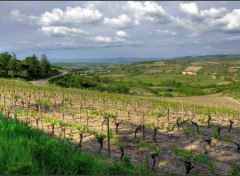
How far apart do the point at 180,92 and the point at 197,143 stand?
74.8 meters

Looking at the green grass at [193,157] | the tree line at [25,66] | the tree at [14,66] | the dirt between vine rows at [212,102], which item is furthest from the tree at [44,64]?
the green grass at [193,157]

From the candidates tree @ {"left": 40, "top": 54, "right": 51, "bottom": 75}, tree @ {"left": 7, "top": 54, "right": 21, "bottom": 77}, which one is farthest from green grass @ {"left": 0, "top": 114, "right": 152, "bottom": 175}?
tree @ {"left": 40, "top": 54, "right": 51, "bottom": 75}

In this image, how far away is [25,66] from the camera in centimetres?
7369

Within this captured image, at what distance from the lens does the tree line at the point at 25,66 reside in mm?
68938

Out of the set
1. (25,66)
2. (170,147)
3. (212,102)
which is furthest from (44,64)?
(170,147)

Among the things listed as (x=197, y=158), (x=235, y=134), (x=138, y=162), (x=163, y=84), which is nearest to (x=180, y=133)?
(x=235, y=134)

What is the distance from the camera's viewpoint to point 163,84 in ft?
360

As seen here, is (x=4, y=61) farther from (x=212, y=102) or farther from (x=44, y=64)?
(x=212, y=102)

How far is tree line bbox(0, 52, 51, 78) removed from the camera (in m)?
68.9

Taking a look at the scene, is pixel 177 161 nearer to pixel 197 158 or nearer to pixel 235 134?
pixel 197 158

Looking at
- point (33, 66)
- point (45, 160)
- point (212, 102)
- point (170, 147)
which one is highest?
point (33, 66)

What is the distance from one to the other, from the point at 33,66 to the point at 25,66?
7.98 ft

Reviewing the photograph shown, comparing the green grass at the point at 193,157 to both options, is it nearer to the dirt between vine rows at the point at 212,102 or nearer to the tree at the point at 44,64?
the dirt between vine rows at the point at 212,102

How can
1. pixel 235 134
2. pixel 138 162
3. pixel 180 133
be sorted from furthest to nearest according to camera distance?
pixel 235 134, pixel 180 133, pixel 138 162
